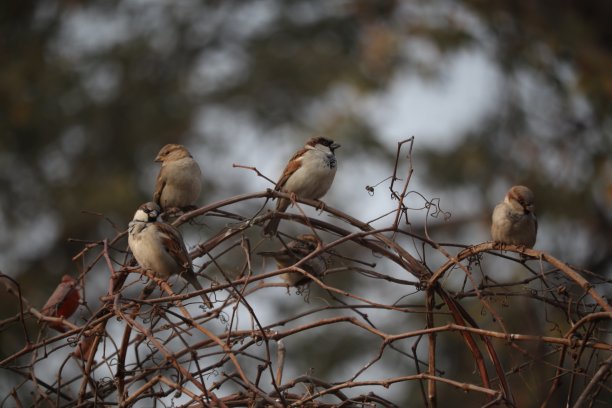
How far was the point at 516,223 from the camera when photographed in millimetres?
4156

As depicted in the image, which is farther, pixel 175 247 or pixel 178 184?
pixel 178 184

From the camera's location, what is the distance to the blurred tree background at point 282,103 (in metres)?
9.99

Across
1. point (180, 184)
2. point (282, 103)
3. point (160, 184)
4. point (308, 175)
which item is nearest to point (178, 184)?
point (180, 184)

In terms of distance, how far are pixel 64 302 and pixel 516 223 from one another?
7.27ft

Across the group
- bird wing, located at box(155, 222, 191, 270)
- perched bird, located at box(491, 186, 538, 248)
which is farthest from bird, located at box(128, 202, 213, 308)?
perched bird, located at box(491, 186, 538, 248)

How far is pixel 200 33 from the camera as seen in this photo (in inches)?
634

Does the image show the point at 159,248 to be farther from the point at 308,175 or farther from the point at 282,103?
the point at 282,103

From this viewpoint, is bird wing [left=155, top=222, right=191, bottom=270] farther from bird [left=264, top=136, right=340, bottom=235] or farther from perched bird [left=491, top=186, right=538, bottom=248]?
perched bird [left=491, top=186, right=538, bottom=248]

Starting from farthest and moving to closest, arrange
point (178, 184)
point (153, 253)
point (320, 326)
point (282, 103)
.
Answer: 1. point (282, 103)
2. point (178, 184)
3. point (153, 253)
4. point (320, 326)

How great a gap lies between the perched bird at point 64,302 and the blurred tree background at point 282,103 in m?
5.78

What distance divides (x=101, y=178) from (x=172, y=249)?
9.35m

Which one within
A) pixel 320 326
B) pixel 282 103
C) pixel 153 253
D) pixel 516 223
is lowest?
pixel 320 326

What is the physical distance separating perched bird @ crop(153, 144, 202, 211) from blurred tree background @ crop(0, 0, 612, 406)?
4.03 m

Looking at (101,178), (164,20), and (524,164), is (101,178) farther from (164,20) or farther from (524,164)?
(524,164)
